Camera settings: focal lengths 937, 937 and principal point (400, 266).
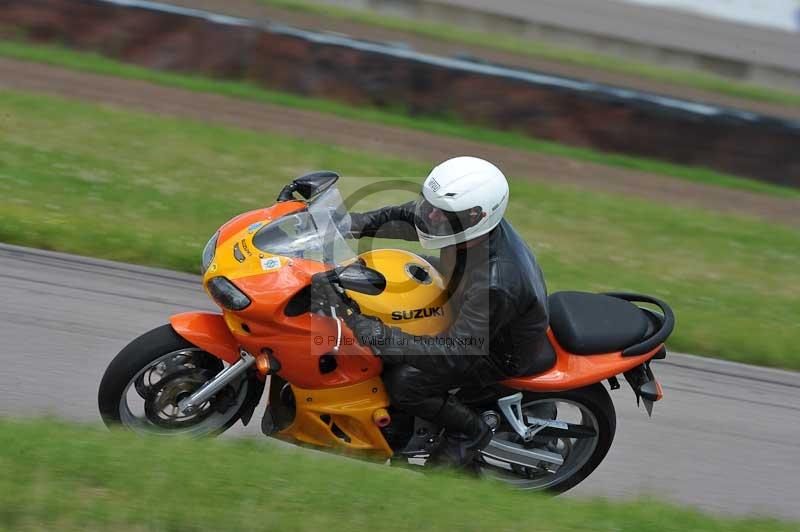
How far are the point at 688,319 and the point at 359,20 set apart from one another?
14815 millimetres

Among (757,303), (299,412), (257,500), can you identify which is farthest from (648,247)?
(257,500)

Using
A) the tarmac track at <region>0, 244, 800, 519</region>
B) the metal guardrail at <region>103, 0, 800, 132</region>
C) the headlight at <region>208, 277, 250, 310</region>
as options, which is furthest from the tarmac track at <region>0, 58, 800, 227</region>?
the headlight at <region>208, 277, 250, 310</region>

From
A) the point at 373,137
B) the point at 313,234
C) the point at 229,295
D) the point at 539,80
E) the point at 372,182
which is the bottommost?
the point at 373,137

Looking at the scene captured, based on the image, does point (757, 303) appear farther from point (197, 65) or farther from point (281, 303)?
point (197, 65)

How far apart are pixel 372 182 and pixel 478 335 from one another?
39.4 inches

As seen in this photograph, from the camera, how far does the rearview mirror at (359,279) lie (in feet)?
13.0

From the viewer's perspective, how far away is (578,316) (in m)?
4.95

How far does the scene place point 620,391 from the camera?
6.54m

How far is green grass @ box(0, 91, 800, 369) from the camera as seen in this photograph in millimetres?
7668

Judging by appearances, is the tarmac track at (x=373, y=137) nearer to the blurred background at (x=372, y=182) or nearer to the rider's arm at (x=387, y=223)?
the blurred background at (x=372, y=182)

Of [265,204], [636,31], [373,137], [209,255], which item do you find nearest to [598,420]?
[209,255]

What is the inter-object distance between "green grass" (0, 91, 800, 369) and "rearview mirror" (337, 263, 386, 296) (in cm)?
337

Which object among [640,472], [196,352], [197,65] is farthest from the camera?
[197,65]

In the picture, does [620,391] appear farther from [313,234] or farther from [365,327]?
[313,234]
